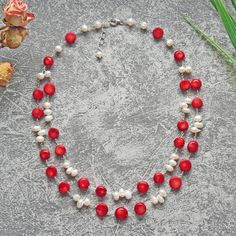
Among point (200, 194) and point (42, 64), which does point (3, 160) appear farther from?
point (200, 194)

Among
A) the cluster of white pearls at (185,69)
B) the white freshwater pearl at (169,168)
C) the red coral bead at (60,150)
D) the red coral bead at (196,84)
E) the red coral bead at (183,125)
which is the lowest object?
the red coral bead at (60,150)

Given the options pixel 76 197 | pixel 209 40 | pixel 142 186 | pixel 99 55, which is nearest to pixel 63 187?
pixel 76 197

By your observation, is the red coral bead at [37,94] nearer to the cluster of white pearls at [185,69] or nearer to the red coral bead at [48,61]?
the red coral bead at [48,61]

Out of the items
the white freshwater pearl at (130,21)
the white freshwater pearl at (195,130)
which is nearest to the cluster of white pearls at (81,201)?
the white freshwater pearl at (195,130)

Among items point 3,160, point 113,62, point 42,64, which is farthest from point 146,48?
point 3,160

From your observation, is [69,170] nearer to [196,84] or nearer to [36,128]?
[36,128]

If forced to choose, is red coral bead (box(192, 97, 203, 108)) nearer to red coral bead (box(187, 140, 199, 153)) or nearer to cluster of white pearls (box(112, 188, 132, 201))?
red coral bead (box(187, 140, 199, 153))

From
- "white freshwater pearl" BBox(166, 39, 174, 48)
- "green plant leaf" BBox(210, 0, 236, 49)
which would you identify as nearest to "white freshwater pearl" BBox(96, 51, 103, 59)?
"white freshwater pearl" BBox(166, 39, 174, 48)
